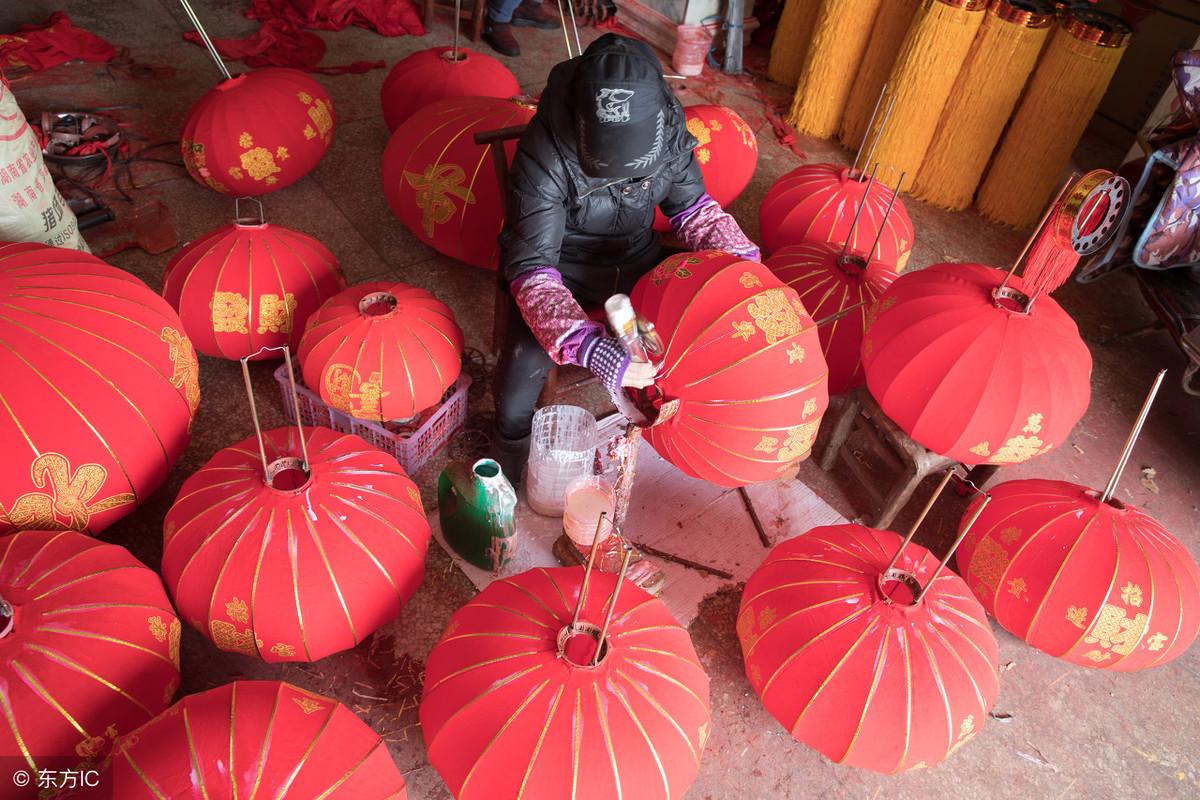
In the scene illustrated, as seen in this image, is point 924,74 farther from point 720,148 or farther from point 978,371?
point 978,371

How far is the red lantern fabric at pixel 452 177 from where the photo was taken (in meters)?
3.42

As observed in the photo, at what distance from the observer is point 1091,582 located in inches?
96.7

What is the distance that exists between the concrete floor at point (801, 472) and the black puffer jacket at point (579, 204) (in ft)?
2.68

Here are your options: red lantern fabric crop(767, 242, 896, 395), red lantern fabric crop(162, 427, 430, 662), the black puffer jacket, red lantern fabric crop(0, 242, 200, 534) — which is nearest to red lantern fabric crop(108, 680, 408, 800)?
red lantern fabric crop(162, 427, 430, 662)

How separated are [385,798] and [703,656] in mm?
1208

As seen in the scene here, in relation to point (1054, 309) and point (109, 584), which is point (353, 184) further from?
point (1054, 309)

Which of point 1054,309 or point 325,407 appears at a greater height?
point 1054,309

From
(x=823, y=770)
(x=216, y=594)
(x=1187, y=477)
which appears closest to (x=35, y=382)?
(x=216, y=594)

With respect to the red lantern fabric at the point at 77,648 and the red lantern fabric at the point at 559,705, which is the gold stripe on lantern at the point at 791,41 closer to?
the red lantern fabric at the point at 559,705

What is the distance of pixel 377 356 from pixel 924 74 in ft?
11.5

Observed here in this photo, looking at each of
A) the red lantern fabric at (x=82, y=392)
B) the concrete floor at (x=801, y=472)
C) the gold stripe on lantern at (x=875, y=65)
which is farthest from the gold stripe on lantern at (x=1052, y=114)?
the red lantern fabric at (x=82, y=392)

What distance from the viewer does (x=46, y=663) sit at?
6.22 feet

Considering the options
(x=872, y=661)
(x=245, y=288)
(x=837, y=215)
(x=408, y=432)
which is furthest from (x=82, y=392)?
(x=837, y=215)

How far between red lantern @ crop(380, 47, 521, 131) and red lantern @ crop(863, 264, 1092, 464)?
97.8 inches
